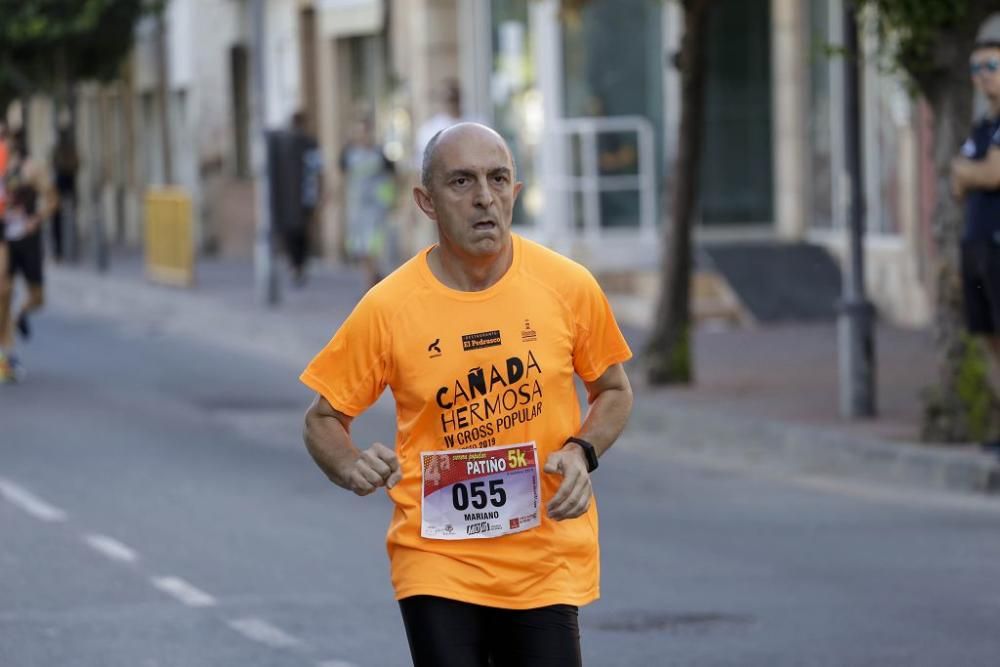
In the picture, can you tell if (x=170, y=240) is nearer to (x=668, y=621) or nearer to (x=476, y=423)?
(x=668, y=621)

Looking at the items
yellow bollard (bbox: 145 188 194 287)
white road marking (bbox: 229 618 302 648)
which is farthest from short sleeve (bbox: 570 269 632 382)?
yellow bollard (bbox: 145 188 194 287)

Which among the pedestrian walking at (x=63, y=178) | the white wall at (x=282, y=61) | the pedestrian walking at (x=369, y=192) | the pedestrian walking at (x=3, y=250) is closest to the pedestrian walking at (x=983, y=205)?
the pedestrian walking at (x=3, y=250)

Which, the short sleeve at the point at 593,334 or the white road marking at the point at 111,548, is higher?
the short sleeve at the point at 593,334

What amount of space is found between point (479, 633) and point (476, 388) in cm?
52

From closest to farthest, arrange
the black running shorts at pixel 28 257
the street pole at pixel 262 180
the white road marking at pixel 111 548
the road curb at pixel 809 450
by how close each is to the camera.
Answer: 1. the white road marking at pixel 111 548
2. the road curb at pixel 809 450
3. the black running shorts at pixel 28 257
4. the street pole at pixel 262 180

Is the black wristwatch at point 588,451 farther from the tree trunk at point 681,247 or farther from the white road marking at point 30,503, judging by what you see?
the tree trunk at point 681,247

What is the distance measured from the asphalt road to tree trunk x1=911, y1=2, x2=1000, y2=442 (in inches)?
29.2

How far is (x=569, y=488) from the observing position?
477cm

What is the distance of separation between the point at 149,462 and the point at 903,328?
899cm

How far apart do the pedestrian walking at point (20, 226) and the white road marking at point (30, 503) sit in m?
5.48

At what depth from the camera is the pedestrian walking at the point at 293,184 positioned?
2569 centimetres

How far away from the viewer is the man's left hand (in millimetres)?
4773

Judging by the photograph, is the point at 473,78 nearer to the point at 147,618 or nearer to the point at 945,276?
the point at 945,276

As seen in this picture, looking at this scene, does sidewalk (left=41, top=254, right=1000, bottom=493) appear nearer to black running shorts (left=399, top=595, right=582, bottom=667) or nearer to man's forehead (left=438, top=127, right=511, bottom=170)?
black running shorts (left=399, top=595, right=582, bottom=667)
